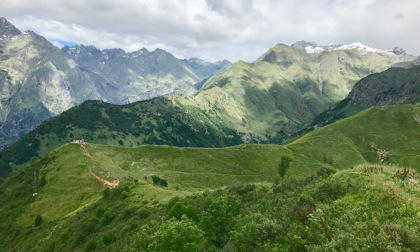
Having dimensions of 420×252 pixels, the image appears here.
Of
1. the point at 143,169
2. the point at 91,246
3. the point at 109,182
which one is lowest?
the point at 143,169

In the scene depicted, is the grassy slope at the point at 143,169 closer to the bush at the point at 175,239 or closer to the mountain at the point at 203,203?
the mountain at the point at 203,203

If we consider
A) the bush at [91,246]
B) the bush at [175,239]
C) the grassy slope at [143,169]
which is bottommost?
the grassy slope at [143,169]

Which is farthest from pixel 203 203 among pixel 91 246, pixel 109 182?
pixel 109 182

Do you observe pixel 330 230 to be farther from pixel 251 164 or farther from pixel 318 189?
pixel 251 164

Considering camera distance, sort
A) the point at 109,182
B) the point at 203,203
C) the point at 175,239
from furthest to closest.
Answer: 1. the point at 109,182
2. the point at 203,203
3. the point at 175,239

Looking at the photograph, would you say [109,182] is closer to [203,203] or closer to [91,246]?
[91,246]

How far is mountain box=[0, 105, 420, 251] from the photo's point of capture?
23.1m

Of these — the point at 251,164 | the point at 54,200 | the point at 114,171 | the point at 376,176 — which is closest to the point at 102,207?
the point at 54,200

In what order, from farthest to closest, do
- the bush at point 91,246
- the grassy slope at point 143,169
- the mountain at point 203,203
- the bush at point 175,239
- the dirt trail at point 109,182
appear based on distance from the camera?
the dirt trail at point 109,182, the grassy slope at point 143,169, the bush at point 91,246, the bush at point 175,239, the mountain at point 203,203

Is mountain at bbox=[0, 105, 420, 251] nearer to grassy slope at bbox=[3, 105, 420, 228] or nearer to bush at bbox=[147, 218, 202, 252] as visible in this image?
bush at bbox=[147, 218, 202, 252]

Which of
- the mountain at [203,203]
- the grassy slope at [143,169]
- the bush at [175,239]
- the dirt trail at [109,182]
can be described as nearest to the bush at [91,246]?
the mountain at [203,203]

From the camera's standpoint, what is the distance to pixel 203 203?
65.9m

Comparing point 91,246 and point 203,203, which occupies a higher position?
point 203,203

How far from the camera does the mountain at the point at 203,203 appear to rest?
23.1 metres
